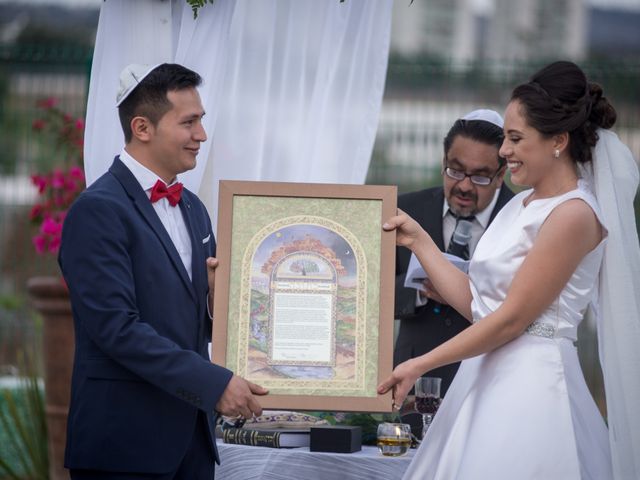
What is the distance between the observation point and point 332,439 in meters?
3.83

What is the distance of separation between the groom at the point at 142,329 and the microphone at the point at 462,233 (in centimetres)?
133

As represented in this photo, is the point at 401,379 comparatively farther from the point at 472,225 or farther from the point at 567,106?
the point at 472,225

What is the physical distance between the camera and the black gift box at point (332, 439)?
382cm

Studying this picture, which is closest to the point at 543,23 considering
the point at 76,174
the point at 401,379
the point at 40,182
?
the point at 76,174

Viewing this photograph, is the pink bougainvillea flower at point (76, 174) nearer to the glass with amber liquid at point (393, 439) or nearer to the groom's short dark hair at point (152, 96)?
the groom's short dark hair at point (152, 96)

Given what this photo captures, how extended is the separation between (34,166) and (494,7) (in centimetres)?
3125

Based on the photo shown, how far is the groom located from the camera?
3455 millimetres

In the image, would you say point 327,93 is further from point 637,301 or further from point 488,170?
point 637,301

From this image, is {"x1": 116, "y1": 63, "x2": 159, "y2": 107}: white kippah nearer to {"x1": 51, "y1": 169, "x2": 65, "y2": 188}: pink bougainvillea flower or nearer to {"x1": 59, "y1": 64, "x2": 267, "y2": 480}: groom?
{"x1": 59, "y1": 64, "x2": 267, "y2": 480}: groom

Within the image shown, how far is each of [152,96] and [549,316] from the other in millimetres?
1553

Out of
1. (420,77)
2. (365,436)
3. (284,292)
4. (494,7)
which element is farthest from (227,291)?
(494,7)

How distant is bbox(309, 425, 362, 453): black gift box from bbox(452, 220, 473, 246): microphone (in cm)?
115

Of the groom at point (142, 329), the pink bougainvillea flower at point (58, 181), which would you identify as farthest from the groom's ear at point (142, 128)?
the pink bougainvillea flower at point (58, 181)

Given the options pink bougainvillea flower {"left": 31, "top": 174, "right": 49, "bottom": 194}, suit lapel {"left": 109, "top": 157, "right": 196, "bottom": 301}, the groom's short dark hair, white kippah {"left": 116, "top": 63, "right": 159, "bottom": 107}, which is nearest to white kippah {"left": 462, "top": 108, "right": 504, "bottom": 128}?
the groom's short dark hair
